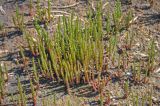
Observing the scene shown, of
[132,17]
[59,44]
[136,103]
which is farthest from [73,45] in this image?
[132,17]

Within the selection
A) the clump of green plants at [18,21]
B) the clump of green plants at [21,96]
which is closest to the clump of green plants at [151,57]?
the clump of green plants at [21,96]

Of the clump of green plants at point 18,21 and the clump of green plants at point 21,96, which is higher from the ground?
the clump of green plants at point 18,21

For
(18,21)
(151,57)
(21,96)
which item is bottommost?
(21,96)

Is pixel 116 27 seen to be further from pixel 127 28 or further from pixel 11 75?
pixel 11 75

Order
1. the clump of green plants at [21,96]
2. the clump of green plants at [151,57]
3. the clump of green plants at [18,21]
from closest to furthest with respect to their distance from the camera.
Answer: the clump of green plants at [21,96] < the clump of green plants at [151,57] < the clump of green plants at [18,21]

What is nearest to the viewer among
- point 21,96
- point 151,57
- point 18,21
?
point 21,96

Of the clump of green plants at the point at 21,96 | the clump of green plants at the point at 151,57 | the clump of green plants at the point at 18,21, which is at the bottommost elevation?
the clump of green plants at the point at 21,96

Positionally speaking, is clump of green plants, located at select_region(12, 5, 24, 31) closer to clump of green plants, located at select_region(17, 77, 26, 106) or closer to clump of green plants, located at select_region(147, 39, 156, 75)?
clump of green plants, located at select_region(17, 77, 26, 106)

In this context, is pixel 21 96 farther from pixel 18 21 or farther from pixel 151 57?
pixel 151 57

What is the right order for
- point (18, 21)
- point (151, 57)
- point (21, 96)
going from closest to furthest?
point (21, 96)
point (151, 57)
point (18, 21)

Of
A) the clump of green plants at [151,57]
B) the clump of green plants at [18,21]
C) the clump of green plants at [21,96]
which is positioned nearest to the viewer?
the clump of green plants at [21,96]

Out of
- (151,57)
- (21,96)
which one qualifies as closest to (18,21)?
(21,96)

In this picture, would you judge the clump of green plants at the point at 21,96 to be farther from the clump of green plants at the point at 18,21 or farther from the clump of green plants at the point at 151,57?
the clump of green plants at the point at 151,57

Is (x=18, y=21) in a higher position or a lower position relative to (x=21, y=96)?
higher
